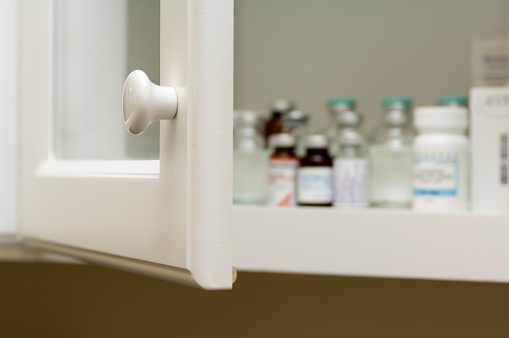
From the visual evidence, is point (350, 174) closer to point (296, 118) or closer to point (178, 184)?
point (296, 118)

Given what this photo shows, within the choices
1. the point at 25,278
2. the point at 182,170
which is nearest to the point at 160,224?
the point at 182,170

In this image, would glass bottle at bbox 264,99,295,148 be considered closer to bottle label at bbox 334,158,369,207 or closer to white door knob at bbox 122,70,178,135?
bottle label at bbox 334,158,369,207

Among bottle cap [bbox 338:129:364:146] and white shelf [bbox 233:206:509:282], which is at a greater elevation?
bottle cap [bbox 338:129:364:146]

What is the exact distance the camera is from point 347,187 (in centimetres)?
79

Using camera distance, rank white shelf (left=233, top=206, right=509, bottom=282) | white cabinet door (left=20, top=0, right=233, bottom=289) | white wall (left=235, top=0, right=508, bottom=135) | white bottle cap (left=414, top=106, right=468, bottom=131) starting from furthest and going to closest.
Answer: white wall (left=235, top=0, right=508, bottom=135) → white bottle cap (left=414, top=106, right=468, bottom=131) → white shelf (left=233, top=206, right=509, bottom=282) → white cabinet door (left=20, top=0, right=233, bottom=289)

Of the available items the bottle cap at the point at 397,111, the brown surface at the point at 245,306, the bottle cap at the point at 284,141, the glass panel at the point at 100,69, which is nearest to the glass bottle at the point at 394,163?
the bottle cap at the point at 397,111

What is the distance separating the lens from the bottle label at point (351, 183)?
0.78 meters

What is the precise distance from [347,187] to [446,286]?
12.0 inches

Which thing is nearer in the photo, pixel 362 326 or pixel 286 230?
pixel 286 230

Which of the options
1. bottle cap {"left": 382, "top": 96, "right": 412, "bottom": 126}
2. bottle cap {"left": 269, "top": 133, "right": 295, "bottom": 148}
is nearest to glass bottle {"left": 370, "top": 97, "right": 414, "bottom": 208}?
bottle cap {"left": 382, "top": 96, "right": 412, "bottom": 126}

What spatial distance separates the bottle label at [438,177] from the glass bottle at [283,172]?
0.16 meters

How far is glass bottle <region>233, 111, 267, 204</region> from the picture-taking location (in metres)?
0.84

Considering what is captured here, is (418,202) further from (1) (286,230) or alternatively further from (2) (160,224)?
(2) (160,224)

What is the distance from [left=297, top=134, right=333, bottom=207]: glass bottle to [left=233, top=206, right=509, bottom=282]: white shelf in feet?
0.27
